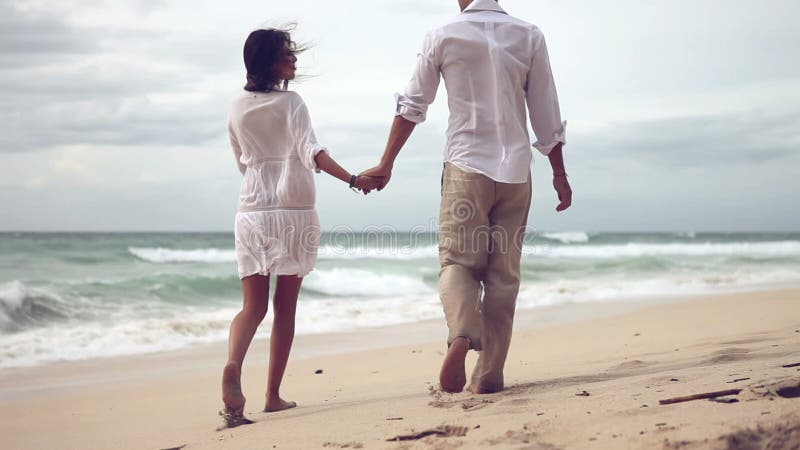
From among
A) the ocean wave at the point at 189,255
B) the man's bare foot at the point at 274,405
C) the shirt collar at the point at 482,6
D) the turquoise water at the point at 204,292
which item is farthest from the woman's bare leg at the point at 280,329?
the ocean wave at the point at 189,255

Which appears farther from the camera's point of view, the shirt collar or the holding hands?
the holding hands

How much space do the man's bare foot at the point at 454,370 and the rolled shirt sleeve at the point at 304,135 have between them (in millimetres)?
966

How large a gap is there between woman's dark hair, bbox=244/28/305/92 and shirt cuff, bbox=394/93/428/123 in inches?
21.7

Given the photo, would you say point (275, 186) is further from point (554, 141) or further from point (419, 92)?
point (554, 141)

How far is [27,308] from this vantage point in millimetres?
8367

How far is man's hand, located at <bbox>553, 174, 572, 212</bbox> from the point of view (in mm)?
3609

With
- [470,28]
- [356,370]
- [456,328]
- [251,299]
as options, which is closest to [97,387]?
[356,370]

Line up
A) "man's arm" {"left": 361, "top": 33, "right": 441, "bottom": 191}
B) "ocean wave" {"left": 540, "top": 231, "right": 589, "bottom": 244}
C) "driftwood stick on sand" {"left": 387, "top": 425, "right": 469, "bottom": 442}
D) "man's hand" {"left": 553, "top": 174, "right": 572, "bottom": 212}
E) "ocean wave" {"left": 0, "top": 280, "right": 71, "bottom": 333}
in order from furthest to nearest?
"ocean wave" {"left": 540, "top": 231, "right": 589, "bottom": 244}
"ocean wave" {"left": 0, "top": 280, "right": 71, "bottom": 333}
"man's hand" {"left": 553, "top": 174, "right": 572, "bottom": 212}
"man's arm" {"left": 361, "top": 33, "right": 441, "bottom": 191}
"driftwood stick on sand" {"left": 387, "top": 425, "right": 469, "bottom": 442}

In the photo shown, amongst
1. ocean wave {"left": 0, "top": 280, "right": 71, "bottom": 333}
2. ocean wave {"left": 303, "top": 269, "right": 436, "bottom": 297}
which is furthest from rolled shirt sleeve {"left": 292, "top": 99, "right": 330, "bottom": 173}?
ocean wave {"left": 303, "top": 269, "right": 436, "bottom": 297}

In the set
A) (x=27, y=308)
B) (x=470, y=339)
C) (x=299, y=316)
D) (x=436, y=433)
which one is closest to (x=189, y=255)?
(x=27, y=308)

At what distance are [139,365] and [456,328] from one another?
3454 mm

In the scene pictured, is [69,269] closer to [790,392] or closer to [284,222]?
[284,222]

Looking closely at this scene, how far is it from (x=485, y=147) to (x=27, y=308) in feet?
21.8

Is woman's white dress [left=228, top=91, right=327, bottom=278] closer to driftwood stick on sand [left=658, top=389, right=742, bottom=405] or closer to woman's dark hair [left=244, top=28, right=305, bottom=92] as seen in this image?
woman's dark hair [left=244, top=28, right=305, bottom=92]
